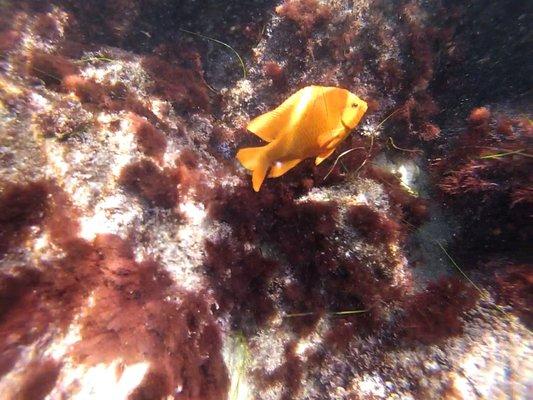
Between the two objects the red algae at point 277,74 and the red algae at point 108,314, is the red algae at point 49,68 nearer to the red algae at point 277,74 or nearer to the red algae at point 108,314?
the red algae at point 108,314

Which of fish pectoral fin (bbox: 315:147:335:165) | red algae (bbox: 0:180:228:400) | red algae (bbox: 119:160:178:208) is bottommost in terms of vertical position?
red algae (bbox: 0:180:228:400)

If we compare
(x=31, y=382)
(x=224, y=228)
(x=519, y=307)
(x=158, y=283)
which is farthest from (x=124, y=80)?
(x=519, y=307)

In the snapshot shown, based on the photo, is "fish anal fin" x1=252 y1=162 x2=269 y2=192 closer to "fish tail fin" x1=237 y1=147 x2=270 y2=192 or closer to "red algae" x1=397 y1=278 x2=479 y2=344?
"fish tail fin" x1=237 y1=147 x2=270 y2=192

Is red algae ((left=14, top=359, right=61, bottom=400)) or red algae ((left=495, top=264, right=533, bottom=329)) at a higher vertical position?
red algae ((left=495, top=264, right=533, bottom=329))

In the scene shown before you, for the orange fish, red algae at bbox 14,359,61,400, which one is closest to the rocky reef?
red algae at bbox 14,359,61,400

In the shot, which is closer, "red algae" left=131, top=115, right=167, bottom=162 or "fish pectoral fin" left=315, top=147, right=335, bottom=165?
"fish pectoral fin" left=315, top=147, right=335, bottom=165

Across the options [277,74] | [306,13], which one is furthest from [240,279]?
[306,13]

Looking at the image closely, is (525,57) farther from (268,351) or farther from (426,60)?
(268,351)

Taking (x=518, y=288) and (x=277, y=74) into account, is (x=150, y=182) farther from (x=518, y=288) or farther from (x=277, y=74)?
(x=518, y=288)
